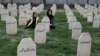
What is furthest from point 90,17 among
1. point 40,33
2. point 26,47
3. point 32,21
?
point 26,47

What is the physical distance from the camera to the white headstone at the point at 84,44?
28.8 feet

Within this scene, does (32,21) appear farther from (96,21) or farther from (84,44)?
(84,44)

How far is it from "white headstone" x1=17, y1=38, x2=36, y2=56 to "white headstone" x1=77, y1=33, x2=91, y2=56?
179cm

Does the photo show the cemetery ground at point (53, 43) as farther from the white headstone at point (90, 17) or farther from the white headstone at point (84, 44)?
the white headstone at point (90, 17)

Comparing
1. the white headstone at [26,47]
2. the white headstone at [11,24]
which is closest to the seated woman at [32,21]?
the white headstone at [11,24]

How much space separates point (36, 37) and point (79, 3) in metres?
16.1

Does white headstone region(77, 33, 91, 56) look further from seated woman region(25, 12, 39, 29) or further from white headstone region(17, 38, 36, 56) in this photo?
seated woman region(25, 12, 39, 29)

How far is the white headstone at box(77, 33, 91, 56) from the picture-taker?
8773 mm

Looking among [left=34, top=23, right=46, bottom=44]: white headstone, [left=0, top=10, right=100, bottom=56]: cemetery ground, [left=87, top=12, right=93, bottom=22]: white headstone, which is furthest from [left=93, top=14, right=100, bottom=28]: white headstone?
[left=34, top=23, right=46, bottom=44]: white headstone

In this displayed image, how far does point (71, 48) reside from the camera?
10.7 metres

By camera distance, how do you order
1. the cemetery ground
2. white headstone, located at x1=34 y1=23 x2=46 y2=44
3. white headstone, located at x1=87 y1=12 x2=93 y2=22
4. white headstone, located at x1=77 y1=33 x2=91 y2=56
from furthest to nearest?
white headstone, located at x1=87 y1=12 x2=93 y2=22, white headstone, located at x1=34 y1=23 x2=46 y2=44, the cemetery ground, white headstone, located at x1=77 y1=33 x2=91 y2=56

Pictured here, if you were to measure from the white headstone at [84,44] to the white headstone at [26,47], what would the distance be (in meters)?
1.79

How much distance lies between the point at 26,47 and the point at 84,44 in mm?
2161

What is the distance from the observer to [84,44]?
8938mm
